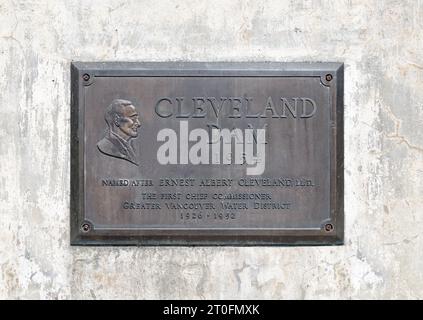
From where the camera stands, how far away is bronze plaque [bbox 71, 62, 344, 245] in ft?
13.6

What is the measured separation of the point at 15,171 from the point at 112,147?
0.57 m

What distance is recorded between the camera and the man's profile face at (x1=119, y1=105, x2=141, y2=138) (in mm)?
4137

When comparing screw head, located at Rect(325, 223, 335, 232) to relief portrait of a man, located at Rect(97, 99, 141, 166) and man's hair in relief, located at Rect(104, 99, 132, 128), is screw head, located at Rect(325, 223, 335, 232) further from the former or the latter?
man's hair in relief, located at Rect(104, 99, 132, 128)

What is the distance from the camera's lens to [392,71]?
418 cm

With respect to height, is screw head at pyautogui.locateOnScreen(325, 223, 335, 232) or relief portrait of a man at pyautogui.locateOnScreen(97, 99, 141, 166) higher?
relief portrait of a man at pyautogui.locateOnScreen(97, 99, 141, 166)

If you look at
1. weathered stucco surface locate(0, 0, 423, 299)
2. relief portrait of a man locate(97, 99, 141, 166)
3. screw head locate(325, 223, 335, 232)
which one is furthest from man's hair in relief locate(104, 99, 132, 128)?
screw head locate(325, 223, 335, 232)

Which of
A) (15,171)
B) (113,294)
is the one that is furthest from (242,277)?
(15,171)

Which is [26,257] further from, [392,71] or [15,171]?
[392,71]

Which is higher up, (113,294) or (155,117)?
(155,117)

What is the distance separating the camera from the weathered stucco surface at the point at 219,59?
164 inches

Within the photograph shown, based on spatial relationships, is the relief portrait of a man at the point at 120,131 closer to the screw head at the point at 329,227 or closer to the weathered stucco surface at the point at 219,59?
the weathered stucco surface at the point at 219,59

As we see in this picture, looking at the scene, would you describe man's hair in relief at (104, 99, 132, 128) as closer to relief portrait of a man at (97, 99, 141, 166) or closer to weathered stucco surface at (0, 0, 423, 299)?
relief portrait of a man at (97, 99, 141, 166)

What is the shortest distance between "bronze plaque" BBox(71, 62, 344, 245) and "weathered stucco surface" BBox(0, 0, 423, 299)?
3.4 inches

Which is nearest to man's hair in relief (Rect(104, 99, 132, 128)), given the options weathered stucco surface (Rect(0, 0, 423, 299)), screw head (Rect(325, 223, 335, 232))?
weathered stucco surface (Rect(0, 0, 423, 299))
